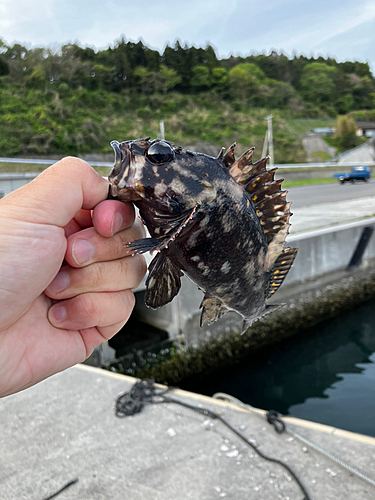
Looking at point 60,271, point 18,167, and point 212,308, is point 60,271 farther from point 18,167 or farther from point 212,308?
point 18,167

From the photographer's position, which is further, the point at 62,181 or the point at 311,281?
the point at 311,281

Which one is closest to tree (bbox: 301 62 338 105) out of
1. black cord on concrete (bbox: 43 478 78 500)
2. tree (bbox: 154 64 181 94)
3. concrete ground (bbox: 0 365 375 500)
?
tree (bbox: 154 64 181 94)

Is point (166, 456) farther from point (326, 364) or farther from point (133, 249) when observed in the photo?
point (326, 364)

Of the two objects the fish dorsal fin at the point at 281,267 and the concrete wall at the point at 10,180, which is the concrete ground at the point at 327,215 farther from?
the fish dorsal fin at the point at 281,267

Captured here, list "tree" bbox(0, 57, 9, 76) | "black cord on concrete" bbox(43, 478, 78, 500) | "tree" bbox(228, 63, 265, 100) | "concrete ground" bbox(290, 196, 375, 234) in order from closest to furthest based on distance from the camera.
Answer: "black cord on concrete" bbox(43, 478, 78, 500) < "concrete ground" bbox(290, 196, 375, 234) < "tree" bbox(0, 57, 9, 76) < "tree" bbox(228, 63, 265, 100)

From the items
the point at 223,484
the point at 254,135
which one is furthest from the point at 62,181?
the point at 254,135

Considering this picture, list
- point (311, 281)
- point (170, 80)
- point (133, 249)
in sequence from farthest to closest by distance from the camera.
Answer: point (170, 80)
point (311, 281)
point (133, 249)

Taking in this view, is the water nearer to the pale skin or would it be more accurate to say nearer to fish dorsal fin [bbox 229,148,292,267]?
the pale skin
